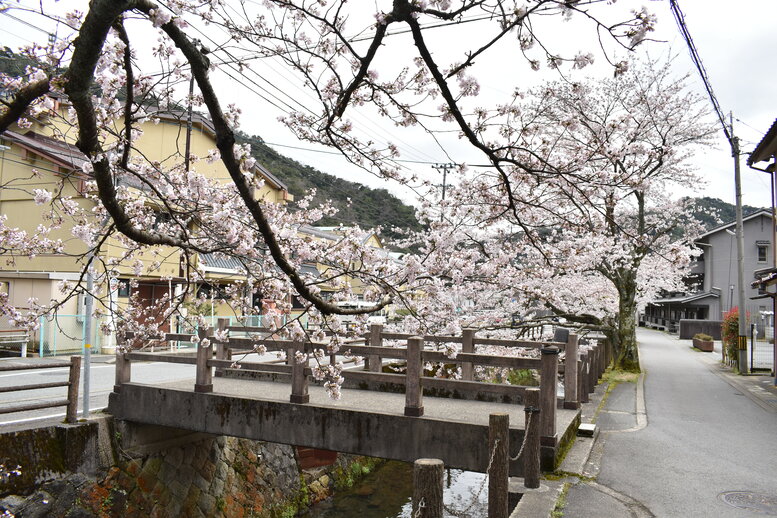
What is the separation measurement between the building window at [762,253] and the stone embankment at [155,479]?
43.2 meters

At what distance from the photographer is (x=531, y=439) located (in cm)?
632

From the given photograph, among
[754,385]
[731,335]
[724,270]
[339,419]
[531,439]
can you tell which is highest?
[724,270]

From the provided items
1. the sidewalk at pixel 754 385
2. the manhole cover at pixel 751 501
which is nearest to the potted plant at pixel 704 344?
the sidewalk at pixel 754 385

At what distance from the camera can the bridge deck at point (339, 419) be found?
6.97 m

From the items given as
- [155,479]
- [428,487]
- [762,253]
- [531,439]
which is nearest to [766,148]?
[531,439]

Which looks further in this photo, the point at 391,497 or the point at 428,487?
the point at 391,497

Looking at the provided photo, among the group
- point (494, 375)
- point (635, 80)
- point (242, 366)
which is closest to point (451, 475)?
point (494, 375)

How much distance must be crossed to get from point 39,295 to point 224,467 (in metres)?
14.9

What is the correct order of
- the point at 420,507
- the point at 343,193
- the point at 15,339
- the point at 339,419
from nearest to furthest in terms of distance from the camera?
the point at 420,507
the point at 339,419
the point at 15,339
the point at 343,193

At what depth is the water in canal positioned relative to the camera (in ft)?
38.2

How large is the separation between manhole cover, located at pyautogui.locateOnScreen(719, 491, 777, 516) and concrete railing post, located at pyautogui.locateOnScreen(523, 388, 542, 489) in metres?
2.66

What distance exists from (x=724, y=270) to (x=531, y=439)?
2008 inches

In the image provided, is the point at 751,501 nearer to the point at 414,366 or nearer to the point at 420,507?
the point at 414,366

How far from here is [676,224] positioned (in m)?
22.5
